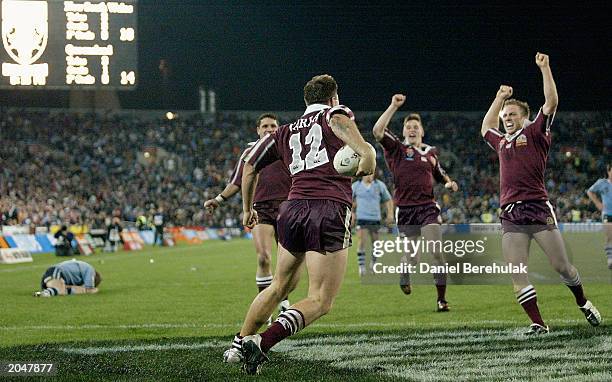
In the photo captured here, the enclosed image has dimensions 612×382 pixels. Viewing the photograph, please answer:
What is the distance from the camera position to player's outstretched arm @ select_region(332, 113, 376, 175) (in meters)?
5.80

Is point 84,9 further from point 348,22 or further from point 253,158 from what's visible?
point 348,22

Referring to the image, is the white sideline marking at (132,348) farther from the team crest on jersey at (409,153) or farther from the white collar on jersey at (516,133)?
the team crest on jersey at (409,153)

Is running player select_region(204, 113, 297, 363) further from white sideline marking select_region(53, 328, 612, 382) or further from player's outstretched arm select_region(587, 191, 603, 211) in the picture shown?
player's outstretched arm select_region(587, 191, 603, 211)

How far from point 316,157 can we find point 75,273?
902 cm

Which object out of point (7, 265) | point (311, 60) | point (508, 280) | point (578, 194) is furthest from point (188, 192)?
point (508, 280)

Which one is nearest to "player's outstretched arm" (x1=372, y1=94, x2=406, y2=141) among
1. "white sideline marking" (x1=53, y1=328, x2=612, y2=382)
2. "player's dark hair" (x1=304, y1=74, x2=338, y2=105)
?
"white sideline marking" (x1=53, y1=328, x2=612, y2=382)

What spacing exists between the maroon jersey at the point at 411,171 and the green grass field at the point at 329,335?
57.6 inches

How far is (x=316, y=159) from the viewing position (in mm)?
6289

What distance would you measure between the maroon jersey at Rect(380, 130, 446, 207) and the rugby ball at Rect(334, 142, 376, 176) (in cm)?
561

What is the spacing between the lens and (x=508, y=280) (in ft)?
49.7

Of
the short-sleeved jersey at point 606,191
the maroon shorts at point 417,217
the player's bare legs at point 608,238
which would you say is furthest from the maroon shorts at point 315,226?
the short-sleeved jersey at point 606,191

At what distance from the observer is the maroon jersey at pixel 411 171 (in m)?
11.6

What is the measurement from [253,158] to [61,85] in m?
17.1

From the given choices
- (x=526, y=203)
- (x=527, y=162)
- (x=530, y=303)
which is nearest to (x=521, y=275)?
(x=530, y=303)
